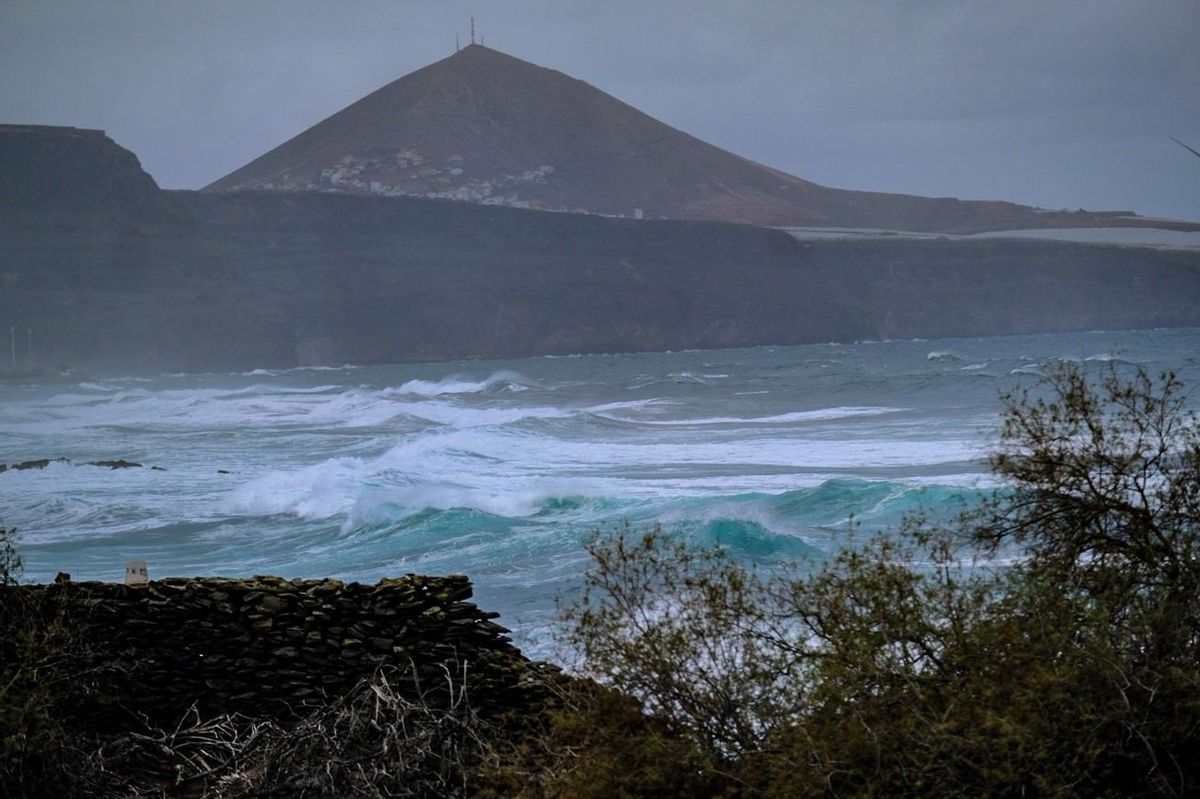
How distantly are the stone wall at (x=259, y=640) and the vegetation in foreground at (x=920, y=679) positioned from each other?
698mm

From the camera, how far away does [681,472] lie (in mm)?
22812

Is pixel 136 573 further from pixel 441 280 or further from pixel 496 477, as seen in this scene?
pixel 441 280

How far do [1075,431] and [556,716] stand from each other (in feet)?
7.83

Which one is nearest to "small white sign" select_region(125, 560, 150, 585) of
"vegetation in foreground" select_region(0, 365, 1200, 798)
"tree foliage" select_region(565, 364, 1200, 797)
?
"vegetation in foreground" select_region(0, 365, 1200, 798)

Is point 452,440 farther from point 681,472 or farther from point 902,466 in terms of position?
point 902,466

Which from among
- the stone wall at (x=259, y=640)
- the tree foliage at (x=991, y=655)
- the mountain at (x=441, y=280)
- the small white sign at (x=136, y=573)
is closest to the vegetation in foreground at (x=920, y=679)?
the tree foliage at (x=991, y=655)

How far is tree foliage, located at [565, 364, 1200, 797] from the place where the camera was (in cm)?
421

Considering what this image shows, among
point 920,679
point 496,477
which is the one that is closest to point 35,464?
point 496,477

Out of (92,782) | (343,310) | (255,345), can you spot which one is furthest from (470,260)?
(92,782)

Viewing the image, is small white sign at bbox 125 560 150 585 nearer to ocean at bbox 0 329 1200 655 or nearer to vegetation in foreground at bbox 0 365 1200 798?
vegetation in foreground at bbox 0 365 1200 798

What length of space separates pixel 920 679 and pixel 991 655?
274mm

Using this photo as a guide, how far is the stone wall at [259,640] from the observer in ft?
21.8

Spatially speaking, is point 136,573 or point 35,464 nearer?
point 136,573

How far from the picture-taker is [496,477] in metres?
22.8
